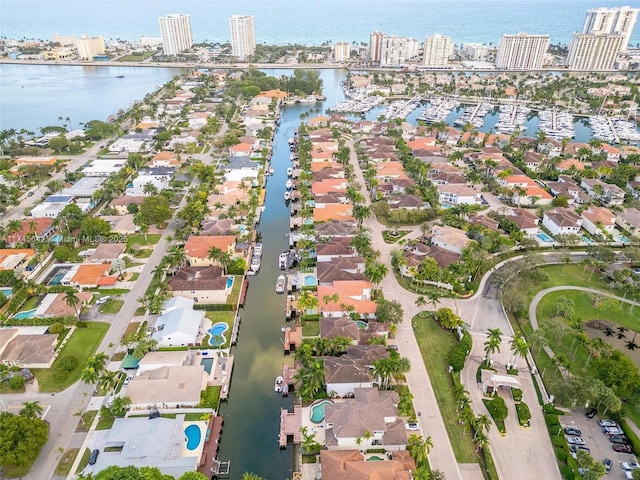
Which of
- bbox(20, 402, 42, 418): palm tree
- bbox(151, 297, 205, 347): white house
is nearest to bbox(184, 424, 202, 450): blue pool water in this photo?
bbox(151, 297, 205, 347): white house

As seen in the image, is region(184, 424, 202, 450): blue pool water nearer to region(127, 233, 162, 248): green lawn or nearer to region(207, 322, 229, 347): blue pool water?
region(207, 322, 229, 347): blue pool water

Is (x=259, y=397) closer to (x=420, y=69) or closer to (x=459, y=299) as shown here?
(x=459, y=299)

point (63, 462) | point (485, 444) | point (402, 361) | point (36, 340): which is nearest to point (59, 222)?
point (36, 340)

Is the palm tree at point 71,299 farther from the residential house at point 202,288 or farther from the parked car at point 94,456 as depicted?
the parked car at point 94,456

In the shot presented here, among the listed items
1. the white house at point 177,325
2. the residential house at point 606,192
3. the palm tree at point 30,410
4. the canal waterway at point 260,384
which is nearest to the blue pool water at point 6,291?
the white house at point 177,325

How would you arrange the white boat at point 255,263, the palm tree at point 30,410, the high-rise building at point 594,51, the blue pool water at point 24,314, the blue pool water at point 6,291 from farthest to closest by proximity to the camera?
1. the high-rise building at point 594,51
2. the white boat at point 255,263
3. the blue pool water at point 6,291
4. the blue pool water at point 24,314
5. the palm tree at point 30,410
